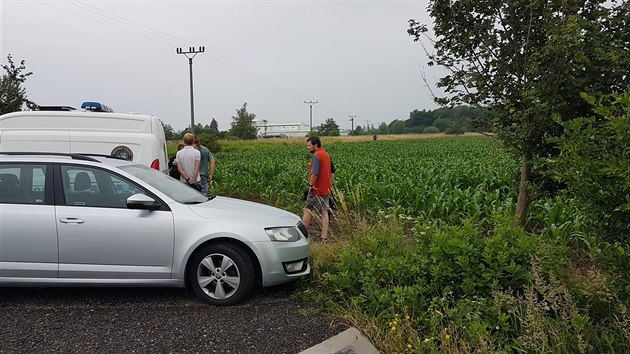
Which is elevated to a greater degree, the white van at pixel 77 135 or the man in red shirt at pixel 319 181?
the white van at pixel 77 135

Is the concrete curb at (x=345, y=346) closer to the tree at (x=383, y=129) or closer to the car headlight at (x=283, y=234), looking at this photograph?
the car headlight at (x=283, y=234)

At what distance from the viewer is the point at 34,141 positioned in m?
6.59

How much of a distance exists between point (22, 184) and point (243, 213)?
2213 millimetres

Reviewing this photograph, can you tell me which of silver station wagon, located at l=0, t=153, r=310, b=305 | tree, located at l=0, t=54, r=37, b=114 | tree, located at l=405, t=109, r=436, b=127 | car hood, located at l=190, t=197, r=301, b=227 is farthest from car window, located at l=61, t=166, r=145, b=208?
tree, located at l=405, t=109, r=436, b=127

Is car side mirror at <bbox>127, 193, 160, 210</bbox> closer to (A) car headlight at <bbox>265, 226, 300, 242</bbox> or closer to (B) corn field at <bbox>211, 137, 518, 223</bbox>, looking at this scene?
(A) car headlight at <bbox>265, 226, 300, 242</bbox>

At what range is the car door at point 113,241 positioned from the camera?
14.0 ft

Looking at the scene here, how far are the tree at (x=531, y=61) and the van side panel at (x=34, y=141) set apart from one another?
5307mm

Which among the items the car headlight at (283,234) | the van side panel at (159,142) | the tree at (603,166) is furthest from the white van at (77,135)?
the tree at (603,166)

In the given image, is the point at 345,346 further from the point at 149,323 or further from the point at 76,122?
the point at 76,122

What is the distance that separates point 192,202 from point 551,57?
12.3 feet

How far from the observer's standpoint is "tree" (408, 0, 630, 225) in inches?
149

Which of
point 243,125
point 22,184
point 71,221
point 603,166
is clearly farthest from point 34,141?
point 243,125

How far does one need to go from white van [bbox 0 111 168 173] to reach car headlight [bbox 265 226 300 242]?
10.3 ft

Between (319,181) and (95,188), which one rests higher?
(95,188)
